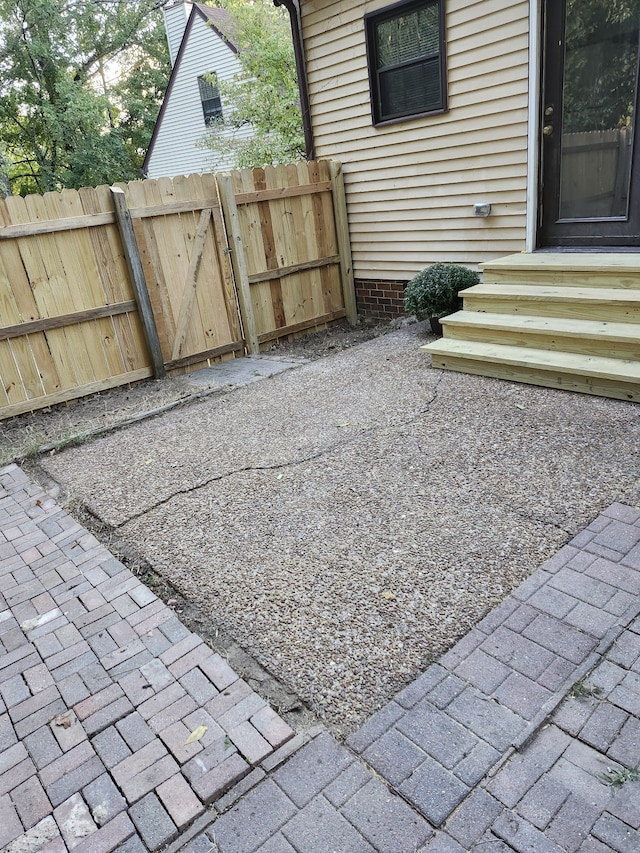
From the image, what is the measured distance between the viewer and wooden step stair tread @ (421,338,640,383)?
398 centimetres

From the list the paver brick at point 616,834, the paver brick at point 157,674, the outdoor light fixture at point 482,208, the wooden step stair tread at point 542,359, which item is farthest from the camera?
the outdoor light fixture at point 482,208

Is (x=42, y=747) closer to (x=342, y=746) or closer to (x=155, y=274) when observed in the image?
(x=342, y=746)

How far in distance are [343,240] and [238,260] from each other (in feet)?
5.55

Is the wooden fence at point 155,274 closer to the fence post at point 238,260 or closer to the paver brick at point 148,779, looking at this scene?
the fence post at point 238,260

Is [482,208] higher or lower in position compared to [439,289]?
higher

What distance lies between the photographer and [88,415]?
5.08 meters

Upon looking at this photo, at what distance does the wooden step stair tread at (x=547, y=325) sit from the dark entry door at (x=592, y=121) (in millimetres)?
1145

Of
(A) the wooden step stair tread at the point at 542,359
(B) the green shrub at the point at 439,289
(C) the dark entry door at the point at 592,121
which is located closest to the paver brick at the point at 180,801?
(A) the wooden step stair tread at the point at 542,359

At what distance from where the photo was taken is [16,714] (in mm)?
2014

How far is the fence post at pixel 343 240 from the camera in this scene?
23.0 feet

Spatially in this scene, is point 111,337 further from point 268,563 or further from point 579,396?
point 579,396

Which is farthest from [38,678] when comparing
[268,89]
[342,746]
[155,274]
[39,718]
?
[268,89]

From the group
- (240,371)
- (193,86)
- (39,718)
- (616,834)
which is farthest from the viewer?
(193,86)

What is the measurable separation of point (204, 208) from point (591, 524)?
15.7ft
